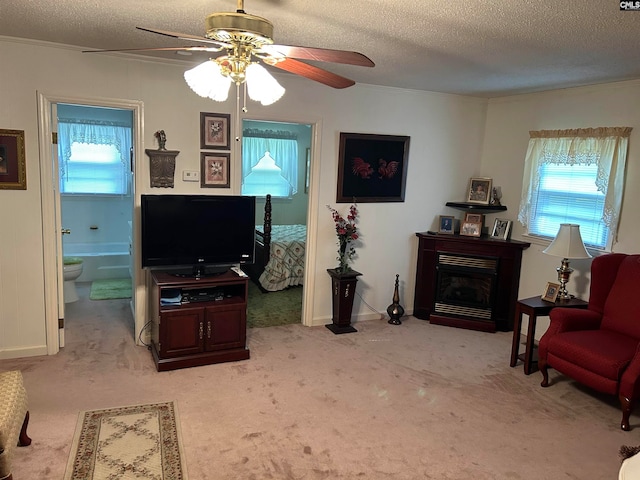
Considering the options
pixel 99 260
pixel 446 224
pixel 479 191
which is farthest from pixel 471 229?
pixel 99 260

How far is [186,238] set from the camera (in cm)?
396

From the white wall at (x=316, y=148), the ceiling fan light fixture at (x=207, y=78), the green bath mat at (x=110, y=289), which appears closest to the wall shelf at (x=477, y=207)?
the white wall at (x=316, y=148)

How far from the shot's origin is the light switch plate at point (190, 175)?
4160mm

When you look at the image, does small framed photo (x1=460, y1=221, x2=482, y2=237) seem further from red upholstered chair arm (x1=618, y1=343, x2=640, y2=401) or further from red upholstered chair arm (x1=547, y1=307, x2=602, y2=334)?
red upholstered chair arm (x1=618, y1=343, x2=640, y2=401)

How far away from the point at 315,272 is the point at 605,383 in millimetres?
2648

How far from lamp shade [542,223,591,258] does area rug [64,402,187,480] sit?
3209 mm

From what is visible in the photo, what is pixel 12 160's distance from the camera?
12.0ft

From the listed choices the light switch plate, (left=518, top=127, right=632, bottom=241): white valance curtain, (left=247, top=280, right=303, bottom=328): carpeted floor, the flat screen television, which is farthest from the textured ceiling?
(left=247, top=280, right=303, bottom=328): carpeted floor

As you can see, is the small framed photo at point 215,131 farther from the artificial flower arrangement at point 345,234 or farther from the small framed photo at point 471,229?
the small framed photo at point 471,229

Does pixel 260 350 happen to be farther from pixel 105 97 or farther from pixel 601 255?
pixel 601 255

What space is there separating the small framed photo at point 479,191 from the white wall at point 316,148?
9 centimetres

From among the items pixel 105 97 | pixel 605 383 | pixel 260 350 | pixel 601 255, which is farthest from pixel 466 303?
pixel 105 97

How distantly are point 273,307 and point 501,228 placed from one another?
261cm

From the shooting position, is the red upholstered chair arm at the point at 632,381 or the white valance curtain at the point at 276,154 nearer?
the red upholstered chair arm at the point at 632,381
